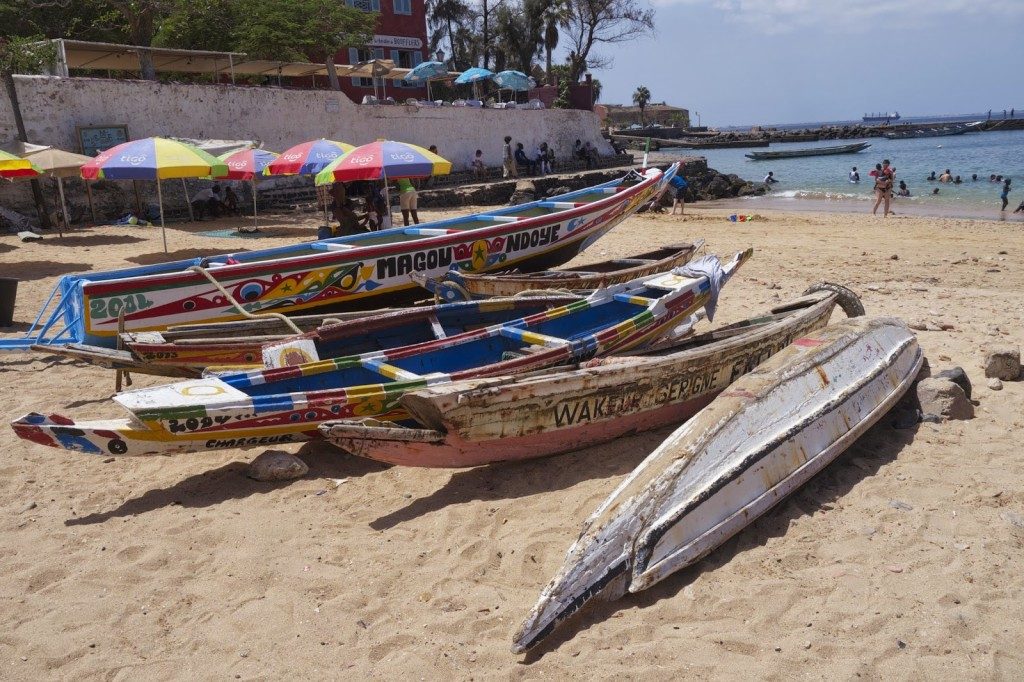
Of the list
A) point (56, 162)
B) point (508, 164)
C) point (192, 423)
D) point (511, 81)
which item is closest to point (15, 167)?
point (56, 162)

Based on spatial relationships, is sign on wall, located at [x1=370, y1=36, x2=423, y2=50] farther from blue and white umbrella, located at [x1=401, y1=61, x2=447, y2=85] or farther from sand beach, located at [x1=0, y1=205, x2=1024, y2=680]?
sand beach, located at [x1=0, y1=205, x2=1024, y2=680]

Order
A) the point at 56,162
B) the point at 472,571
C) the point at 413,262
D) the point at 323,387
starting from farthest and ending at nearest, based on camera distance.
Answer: the point at 56,162
the point at 413,262
the point at 323,387
the point at 472,571

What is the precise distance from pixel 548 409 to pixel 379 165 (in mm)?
7033

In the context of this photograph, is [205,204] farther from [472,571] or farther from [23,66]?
[472,571]

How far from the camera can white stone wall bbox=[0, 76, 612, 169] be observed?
16.3 metres

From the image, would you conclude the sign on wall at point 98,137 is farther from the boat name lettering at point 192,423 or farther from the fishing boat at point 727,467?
the fishing boat at point 727,467

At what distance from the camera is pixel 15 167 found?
460 inches

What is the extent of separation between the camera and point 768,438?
4184 mm

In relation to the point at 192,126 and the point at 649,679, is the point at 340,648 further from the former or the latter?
the point at 192,126

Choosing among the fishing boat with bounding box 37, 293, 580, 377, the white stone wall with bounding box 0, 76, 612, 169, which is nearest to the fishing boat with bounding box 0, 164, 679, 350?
the fishing boat with bounding box 37, 293, 580, 377

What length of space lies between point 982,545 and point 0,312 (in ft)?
31.1

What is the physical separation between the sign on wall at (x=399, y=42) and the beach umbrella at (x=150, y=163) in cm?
2239

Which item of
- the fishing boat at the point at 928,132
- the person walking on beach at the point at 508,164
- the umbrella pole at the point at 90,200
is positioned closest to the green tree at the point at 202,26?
the umbrella pole at the point at 90,200

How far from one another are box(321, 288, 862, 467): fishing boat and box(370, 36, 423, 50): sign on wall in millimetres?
29818
